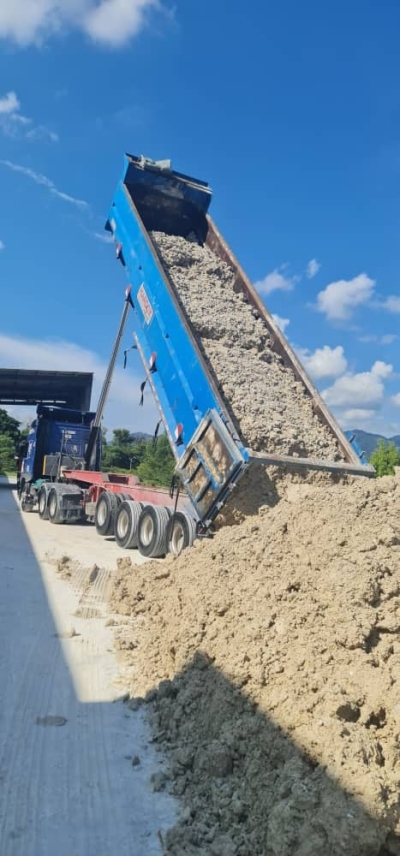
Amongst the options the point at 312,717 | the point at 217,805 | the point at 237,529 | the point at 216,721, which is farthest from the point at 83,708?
the point at 237,529

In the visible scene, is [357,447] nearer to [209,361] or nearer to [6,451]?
[209,361]

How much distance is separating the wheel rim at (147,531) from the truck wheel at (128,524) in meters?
0.28

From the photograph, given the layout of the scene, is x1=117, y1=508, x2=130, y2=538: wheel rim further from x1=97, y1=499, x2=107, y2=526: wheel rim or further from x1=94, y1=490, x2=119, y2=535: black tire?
x1=97, y1=499, x2=107, y2=526: wheel rim

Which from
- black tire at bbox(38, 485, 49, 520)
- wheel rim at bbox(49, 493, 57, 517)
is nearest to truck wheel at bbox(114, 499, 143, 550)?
wheel rim at bbox(49, 493, 57, 517)

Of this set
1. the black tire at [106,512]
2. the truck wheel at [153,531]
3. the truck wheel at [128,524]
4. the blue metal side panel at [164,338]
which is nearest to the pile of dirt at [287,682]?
the blue metal side panel at [164,338]

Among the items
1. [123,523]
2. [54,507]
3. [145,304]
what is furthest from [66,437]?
[145,304]

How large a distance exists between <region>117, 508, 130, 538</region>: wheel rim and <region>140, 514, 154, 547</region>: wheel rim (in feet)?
2.05

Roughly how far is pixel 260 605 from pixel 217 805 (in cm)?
139

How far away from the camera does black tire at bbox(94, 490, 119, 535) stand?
407 inches

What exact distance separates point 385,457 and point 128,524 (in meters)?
15.9

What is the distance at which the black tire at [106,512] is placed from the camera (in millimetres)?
10344

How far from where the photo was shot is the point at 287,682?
332 cm

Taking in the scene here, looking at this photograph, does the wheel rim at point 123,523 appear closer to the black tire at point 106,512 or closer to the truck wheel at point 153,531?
the black tire at point 106,512

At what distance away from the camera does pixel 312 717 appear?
3029 mm
